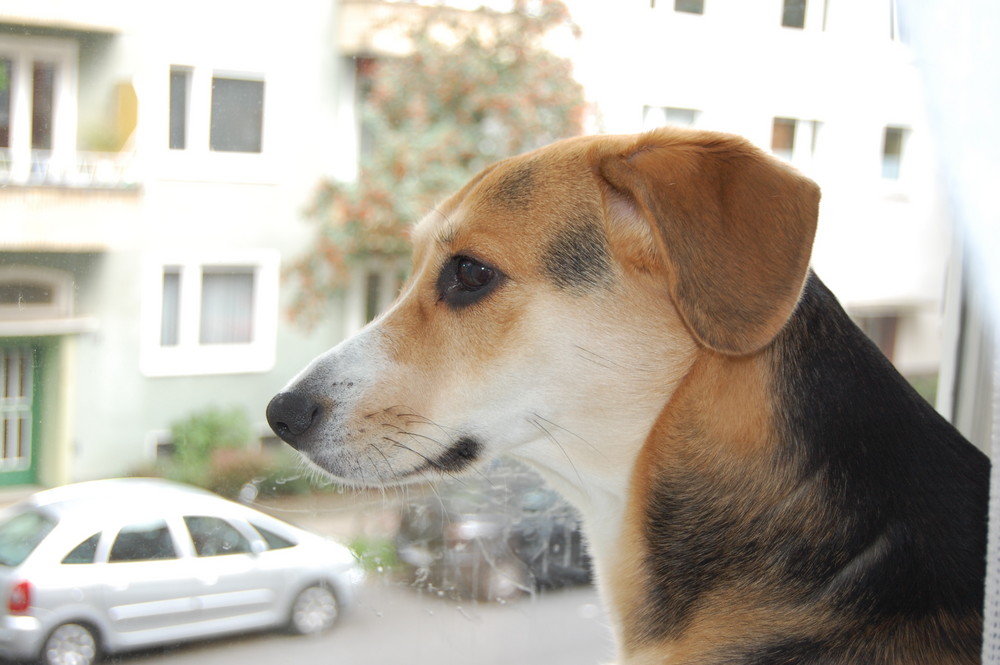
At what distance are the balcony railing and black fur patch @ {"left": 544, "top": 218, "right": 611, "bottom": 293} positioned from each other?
56cm

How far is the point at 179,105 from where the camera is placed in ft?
4.04

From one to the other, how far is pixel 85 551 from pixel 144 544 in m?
0.08

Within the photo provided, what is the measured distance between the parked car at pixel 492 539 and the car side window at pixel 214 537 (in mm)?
280

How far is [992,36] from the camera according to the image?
4.25 feet

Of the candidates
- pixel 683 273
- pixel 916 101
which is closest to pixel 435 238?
pixel 683 273

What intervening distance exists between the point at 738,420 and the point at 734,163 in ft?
0.96

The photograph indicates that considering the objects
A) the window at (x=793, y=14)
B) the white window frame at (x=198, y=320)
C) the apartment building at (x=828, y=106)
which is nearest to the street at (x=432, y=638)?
the white window frame at (x=198, y=320)

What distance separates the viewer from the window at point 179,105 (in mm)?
1217

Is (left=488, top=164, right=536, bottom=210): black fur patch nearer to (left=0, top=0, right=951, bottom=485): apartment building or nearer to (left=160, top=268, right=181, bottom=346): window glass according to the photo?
(left=0, top=0, right=951, bottom=485): apartment building

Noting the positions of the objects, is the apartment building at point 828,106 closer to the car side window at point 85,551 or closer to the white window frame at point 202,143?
the white window frame at point 202,143

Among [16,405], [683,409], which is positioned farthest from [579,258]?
[16,405]

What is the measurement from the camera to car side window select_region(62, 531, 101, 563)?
117 cm

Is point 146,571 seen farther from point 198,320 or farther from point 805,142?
point 805,142

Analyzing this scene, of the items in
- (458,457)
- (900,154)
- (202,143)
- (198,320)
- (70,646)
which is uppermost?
(900,154)
